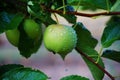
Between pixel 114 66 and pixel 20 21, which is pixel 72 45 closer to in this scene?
pixel 20 21

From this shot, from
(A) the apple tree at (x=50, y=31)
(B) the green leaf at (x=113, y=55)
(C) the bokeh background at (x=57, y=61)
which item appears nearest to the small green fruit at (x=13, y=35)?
(A) the apple tree at (x=50, y=31)

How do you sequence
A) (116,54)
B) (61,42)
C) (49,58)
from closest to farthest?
(61,42), (116,54), (49,58)

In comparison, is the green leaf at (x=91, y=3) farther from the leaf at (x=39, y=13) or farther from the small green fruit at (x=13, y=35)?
the small green fruit at (x=13, y=35)

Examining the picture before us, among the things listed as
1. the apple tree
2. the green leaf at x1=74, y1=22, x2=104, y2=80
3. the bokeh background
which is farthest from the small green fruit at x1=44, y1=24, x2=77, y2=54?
the bokeh background

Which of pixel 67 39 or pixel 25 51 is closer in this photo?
pixel 67 39

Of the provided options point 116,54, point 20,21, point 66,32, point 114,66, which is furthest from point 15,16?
point 114,66

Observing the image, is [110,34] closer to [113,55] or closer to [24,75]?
[113,55]

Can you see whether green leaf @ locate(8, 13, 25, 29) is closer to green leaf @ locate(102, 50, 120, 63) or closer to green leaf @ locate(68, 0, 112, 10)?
green leaf @ locate(68, 0, 112, 10)
